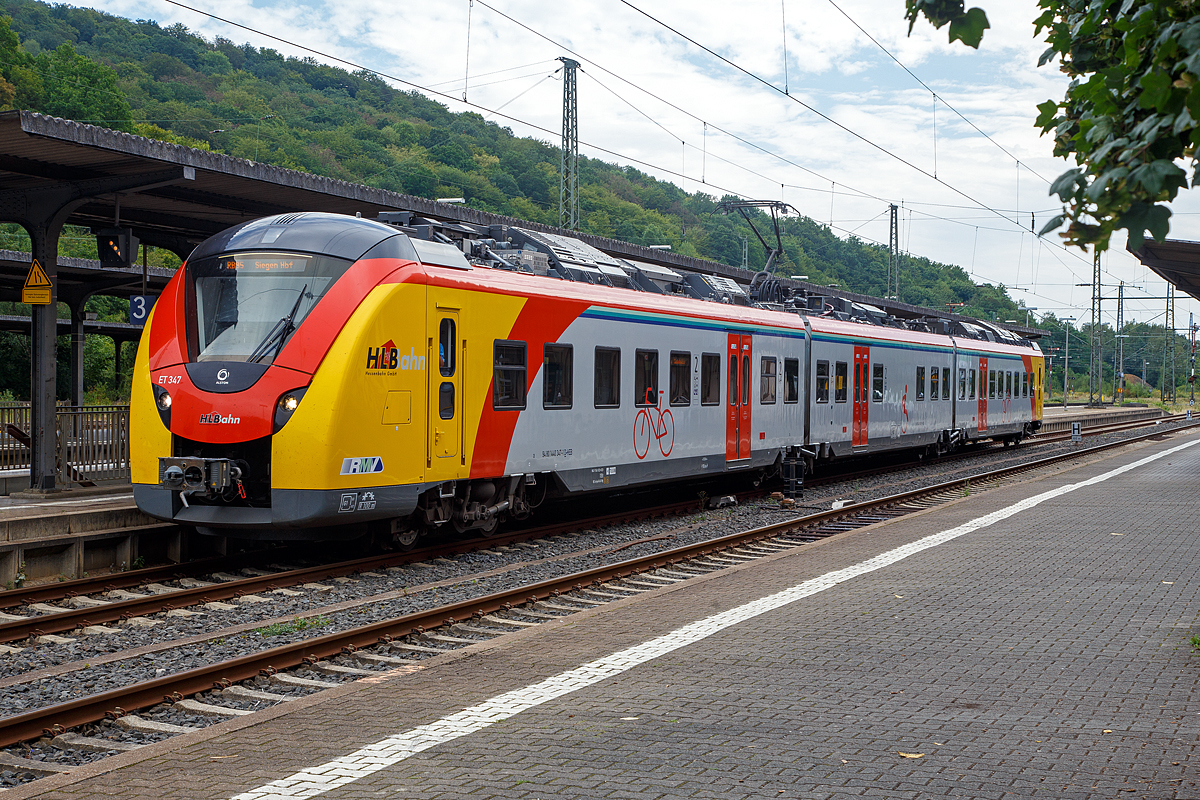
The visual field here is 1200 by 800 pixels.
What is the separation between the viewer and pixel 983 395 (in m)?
31.2

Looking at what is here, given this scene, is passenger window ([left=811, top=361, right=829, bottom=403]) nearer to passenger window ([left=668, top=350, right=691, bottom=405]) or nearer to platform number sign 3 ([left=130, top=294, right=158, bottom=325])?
passenger window ([left=668, top=350, right=691, bottom=405])

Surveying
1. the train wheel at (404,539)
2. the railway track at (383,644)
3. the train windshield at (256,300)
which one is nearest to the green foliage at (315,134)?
the train wheel at (404,539)

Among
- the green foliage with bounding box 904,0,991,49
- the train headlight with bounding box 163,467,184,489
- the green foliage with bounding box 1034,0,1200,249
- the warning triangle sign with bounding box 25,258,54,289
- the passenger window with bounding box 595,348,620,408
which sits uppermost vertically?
the warning triangle sign with bounding box 25,258,54,289

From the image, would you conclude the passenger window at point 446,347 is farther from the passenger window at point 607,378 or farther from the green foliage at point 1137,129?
the green foliage at point 1137,129

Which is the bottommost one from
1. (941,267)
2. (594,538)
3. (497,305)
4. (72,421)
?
(594,538)

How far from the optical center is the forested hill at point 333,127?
50.9 meters

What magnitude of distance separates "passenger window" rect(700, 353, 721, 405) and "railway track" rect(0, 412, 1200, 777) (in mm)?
3161

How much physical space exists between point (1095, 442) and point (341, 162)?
113 ft

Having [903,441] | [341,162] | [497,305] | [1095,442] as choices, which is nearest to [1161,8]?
[497,305]

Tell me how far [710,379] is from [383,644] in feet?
31.9

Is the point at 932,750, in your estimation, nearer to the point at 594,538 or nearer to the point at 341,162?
the point at 594,538

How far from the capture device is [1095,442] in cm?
3750

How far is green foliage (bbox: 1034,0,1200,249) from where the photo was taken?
321 cm

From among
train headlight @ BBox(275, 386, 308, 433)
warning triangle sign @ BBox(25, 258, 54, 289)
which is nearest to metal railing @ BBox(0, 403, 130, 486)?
warning triangle sign @ BBox(25, 258, 54, 289)
